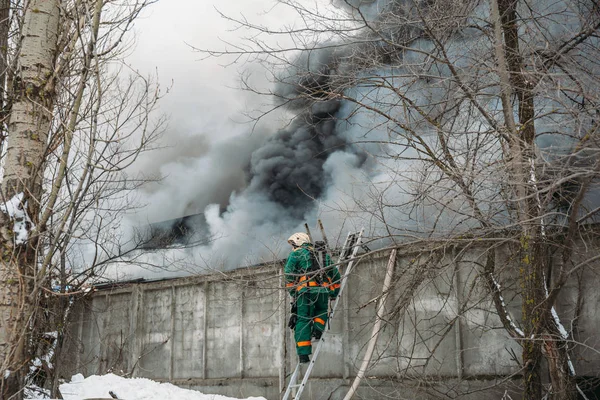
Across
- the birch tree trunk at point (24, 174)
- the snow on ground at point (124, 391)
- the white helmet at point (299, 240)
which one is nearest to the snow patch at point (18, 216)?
the birch tree trunk at point (24, 174)

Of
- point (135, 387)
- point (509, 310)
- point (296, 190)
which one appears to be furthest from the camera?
point (296, 190)

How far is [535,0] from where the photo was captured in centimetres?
692

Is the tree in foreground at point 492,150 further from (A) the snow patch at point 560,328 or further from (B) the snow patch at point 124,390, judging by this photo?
(B) the snow patch at point 124,390

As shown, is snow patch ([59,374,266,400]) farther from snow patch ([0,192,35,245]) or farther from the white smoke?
snow patch ([0,192,35,245])

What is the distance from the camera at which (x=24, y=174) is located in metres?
4.12

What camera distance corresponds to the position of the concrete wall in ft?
21.2

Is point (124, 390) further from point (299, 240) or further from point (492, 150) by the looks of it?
point (492, 150)

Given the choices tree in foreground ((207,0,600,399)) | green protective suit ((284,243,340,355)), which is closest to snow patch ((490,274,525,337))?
tree in foreground ((207,0,600,399))

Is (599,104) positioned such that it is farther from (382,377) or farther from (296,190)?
(296,190)

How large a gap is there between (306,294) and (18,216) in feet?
11.7

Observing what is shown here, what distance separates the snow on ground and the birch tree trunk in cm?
481

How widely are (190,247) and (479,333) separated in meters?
11.6

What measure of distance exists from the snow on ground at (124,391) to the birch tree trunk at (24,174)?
15.8ft

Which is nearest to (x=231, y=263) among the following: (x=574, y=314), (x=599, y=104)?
(x=574, y=314)
